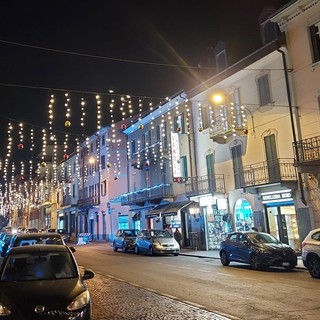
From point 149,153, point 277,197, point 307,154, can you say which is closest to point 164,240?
point 277,197

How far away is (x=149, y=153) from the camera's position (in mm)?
35812

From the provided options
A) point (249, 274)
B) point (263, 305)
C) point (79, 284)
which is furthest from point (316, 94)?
point (79, 284)

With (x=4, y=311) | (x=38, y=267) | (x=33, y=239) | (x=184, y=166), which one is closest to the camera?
(x=4, y=311)

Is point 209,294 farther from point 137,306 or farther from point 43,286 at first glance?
point 43,286

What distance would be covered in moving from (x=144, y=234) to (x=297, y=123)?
12.4 meters

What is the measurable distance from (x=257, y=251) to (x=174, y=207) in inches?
558

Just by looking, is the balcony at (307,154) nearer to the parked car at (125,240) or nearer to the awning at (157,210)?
the parked car at (125,240)

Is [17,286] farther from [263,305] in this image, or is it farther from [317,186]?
[317,186]

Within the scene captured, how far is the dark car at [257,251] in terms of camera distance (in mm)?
16056

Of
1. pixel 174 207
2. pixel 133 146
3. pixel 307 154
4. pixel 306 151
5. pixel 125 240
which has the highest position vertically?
pixel 133 146

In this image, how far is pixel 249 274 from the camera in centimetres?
1495

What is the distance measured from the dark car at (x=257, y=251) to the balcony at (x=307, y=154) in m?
3.85

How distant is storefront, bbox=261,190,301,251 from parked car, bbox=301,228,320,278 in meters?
6.79

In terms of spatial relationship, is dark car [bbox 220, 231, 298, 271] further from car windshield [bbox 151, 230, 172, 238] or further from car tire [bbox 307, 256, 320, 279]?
car windshield [bbox 151, 230, 172, 238]
